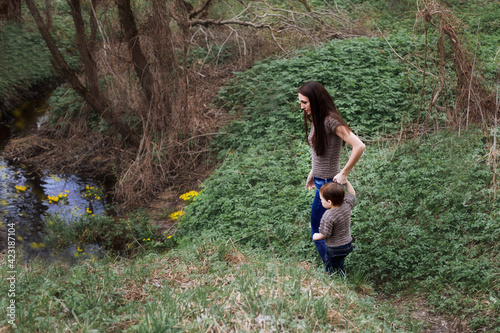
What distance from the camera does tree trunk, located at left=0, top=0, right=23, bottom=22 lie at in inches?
466

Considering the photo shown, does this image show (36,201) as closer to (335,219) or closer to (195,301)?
(195,301)

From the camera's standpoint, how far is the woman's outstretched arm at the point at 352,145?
3.71 metres

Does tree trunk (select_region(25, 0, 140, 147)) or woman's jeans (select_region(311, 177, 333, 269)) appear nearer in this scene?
woman's jeans (select_region(311, 177, 333, 269))

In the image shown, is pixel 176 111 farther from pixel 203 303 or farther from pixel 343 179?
pixel 203 303

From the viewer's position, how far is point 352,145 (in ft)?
12.2

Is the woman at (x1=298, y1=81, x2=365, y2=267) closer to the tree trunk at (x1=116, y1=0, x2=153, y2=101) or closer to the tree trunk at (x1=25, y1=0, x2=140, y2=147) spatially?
the tree trunk at (x1=116, y1=0, x2=153, y2=101)

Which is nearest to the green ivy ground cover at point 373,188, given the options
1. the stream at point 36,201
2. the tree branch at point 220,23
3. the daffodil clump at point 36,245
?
the tree branch at point 220,23

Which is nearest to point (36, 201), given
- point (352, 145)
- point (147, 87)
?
point (147, 87)

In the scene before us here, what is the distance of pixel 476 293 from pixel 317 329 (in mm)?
1896

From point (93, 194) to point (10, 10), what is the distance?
293 inches

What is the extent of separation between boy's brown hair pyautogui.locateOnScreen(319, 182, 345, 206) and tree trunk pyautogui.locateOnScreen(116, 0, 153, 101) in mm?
5774

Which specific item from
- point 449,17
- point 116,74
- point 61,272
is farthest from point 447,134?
point 116,74

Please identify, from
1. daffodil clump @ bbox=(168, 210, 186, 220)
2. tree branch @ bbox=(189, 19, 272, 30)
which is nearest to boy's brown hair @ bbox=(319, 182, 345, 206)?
daffodil clump @ bbox=(168, 210, 186, 220)

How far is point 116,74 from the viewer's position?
27.9 feet
